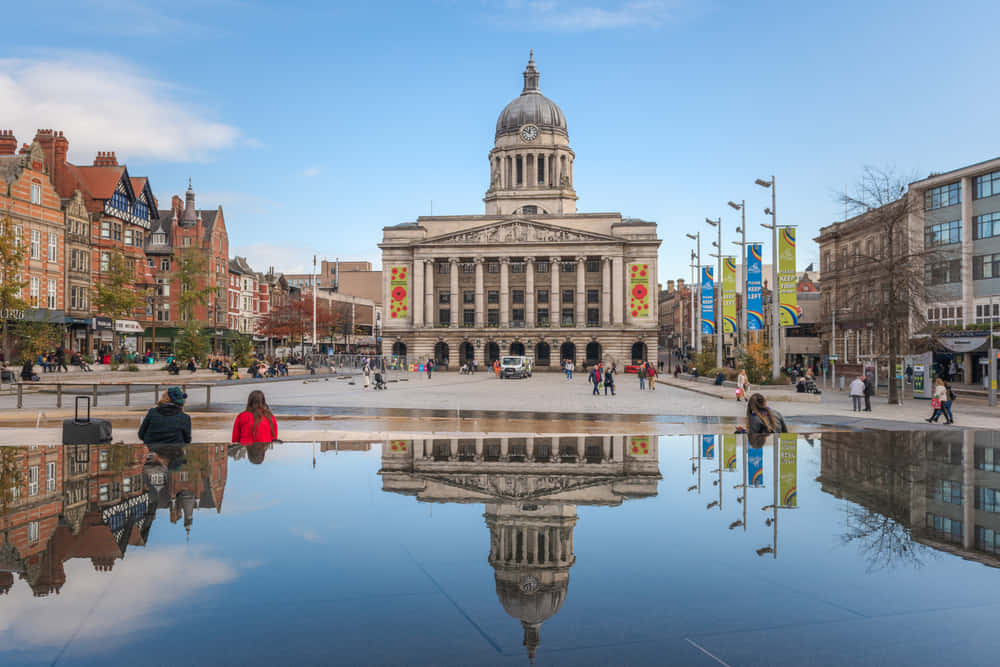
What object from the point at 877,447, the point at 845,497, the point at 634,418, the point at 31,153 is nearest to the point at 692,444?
the point at 877,447

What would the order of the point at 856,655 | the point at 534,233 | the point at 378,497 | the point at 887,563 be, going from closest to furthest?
1. the point at 856,655
2. the point at 887,563
3. the point at 378,497
4. the point at 534,233

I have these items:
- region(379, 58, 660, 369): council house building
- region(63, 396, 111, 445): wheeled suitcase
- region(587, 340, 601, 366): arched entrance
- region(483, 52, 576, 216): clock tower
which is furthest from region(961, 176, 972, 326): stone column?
region(483, 52, 576, 216): clock tower

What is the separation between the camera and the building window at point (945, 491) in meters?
9.35

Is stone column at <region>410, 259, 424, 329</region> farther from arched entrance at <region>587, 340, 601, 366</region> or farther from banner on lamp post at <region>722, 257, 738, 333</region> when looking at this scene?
banner on lamp post at <region>722, 257, 738, 333</region>

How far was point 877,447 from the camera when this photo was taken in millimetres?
15164

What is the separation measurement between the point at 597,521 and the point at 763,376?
120 feet

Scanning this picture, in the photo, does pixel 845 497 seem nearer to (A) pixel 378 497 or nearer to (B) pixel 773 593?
(B) pixel 773 593

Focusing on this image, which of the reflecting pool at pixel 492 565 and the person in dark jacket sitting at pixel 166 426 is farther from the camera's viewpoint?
the person in dark jacket sitting at pixel 166 426

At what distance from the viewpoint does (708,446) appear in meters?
15.1

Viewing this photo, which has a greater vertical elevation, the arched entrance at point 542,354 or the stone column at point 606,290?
the stone column at point 606,290

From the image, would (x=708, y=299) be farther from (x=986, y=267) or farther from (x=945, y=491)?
(x=945, y=491)

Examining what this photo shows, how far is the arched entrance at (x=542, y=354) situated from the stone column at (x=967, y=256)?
53593 mm

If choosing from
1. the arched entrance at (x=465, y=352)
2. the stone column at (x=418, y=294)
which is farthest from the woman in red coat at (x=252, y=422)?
the stone column at (x=418, y=294)

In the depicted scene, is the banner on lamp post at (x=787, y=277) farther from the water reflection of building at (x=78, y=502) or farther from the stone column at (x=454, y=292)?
the stone column at (x=454, y=292)
